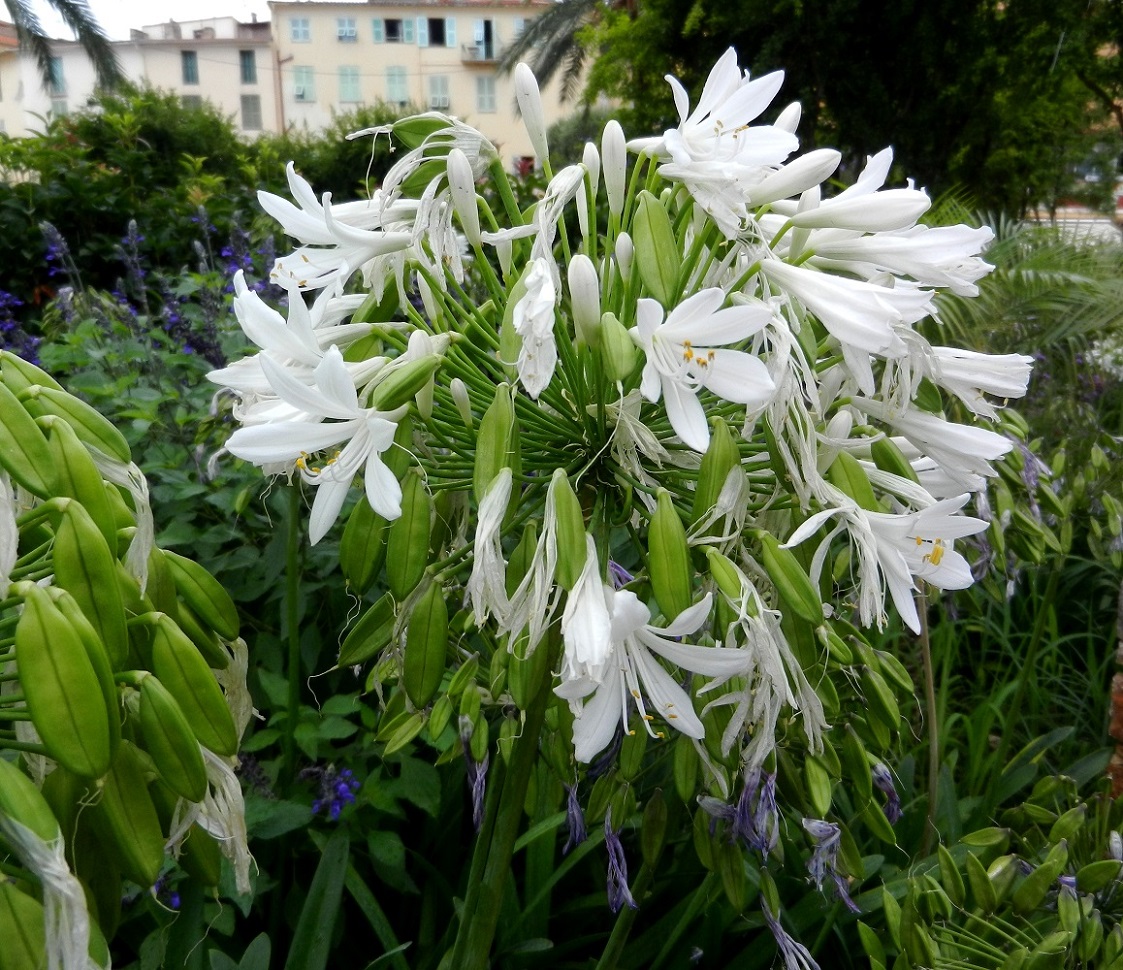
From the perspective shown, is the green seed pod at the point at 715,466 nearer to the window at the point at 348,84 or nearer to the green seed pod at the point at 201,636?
the green seed pod at the point at 201,636

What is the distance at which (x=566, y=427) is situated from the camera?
3.65ft

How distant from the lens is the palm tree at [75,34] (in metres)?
10.3

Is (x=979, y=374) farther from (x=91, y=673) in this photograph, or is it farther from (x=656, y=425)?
(x=91, y=673)

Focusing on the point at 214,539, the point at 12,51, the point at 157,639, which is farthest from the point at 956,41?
the point at 12,51

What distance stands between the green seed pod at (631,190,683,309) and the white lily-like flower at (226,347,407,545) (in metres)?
0.29

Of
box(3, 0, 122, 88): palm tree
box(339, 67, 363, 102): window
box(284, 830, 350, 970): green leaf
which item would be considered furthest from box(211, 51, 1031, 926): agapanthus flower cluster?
box(339, 67, 363, 102): window

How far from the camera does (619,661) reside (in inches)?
38.2

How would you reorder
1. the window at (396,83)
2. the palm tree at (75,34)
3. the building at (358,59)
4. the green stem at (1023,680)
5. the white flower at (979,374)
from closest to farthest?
the white flower at (979,374), the green stem at (1023,680), the palm tree at (75,34), the building at (358,59), the window at (396,83)

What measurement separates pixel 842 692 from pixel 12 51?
162 feet

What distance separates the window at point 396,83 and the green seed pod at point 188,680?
4069cm

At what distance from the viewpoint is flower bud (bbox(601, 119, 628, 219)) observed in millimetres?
1102

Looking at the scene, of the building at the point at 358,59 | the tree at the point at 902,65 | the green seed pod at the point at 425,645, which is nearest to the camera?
the green seed pod at the point at 425,645

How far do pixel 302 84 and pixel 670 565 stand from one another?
137 ft

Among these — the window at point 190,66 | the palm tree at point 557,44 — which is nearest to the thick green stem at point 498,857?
the palm tree at point 557,44
